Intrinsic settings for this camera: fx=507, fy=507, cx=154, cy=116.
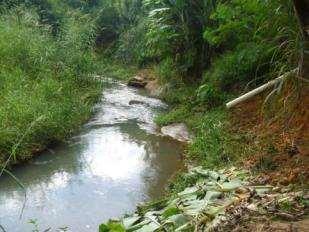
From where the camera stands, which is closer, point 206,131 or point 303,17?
point 303,17

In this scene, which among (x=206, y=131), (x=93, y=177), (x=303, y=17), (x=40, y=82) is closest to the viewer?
(x=303, y=17)

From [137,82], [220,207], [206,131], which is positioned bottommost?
[137,82]

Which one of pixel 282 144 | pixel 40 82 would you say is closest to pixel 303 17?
pixel 282 144

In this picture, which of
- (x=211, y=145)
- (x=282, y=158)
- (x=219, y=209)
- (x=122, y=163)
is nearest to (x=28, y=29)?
(x=122, y=163)

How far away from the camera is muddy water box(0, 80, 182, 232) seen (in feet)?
17.0

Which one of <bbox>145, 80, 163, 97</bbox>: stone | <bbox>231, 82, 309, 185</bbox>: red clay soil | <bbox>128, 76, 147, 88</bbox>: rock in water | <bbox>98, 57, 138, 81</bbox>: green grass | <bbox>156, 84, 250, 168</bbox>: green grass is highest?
<bbox>231, 82, 309, 185</bbox>: red clay soil

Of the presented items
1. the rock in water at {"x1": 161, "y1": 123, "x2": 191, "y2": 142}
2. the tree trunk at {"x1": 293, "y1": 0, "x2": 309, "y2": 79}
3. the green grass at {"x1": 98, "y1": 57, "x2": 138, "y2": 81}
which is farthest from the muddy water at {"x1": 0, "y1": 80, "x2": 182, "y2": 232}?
the green grass at {"x1": 98, "y1": 57, "x2": 138, "y2": 81}

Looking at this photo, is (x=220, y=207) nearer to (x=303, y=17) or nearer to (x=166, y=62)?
(x=303, y=17)

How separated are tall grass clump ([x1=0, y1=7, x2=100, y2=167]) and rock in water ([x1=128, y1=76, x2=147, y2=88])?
1.62m

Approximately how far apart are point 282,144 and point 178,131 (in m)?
2.96

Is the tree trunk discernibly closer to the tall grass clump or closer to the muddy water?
the muddy water

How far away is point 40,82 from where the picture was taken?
28.5ft

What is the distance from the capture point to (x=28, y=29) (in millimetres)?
10266

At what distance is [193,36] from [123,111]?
211 cm
